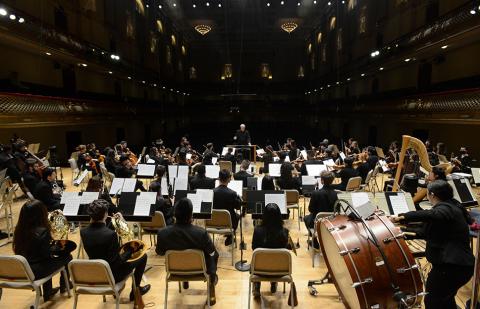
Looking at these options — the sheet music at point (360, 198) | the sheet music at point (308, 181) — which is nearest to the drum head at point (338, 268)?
the sheet music at point (360, 198)

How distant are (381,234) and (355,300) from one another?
74 cm

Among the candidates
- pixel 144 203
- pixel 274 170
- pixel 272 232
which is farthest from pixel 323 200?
pixel 274 170

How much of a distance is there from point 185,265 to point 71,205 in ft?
8.50

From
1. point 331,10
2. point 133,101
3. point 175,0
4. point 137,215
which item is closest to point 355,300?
point 137,215

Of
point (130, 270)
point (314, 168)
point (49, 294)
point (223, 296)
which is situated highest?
point (314, 168)

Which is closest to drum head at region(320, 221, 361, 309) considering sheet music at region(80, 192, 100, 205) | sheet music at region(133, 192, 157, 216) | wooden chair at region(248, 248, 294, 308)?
wooden chair at region(248, 248, 294, 308)

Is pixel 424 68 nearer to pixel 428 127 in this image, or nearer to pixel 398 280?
pixel 428 127

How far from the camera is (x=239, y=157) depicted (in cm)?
1461

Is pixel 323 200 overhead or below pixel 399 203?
below

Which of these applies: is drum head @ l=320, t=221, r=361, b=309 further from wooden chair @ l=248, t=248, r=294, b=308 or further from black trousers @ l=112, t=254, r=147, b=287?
black trousers @ l=112, t=254, r=147, b=287

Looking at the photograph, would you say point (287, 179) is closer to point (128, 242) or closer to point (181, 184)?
point (181, 184)

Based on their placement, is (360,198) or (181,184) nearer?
(360,198)

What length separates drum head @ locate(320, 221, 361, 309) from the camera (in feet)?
11.5

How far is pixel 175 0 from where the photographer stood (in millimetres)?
25219
